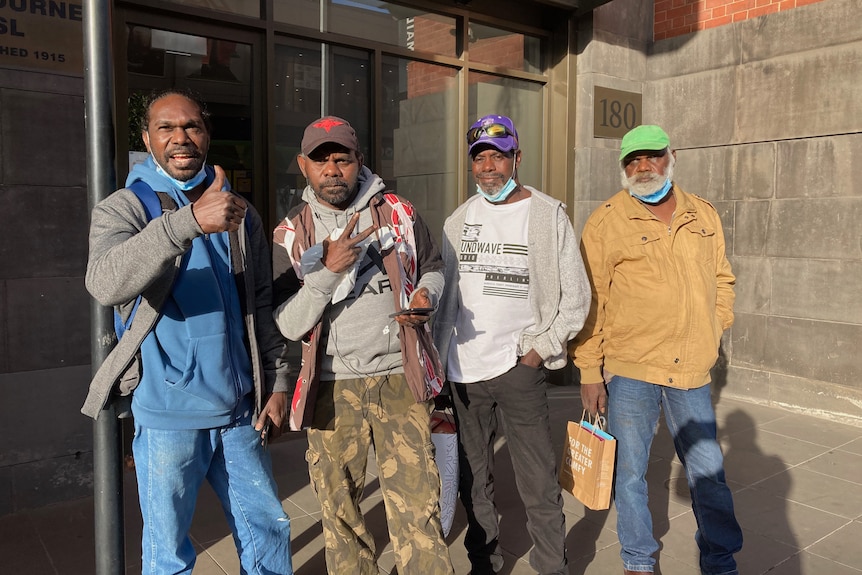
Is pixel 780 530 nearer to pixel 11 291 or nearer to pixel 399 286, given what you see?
pixel 399 286

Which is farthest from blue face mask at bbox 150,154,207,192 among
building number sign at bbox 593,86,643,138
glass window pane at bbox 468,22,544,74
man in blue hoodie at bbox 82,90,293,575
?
building number sign at bbox 593,86,643,138

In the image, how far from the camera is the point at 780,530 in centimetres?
392

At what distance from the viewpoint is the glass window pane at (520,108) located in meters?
6.73

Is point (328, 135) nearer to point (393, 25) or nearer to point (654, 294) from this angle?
point (654, 294)

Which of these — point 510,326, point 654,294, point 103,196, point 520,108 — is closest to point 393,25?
point 520,108

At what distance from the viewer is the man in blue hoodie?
212 centimetres

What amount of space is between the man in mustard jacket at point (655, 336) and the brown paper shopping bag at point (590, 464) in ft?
0.54

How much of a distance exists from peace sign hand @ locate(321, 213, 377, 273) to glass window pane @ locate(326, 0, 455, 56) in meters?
3.65

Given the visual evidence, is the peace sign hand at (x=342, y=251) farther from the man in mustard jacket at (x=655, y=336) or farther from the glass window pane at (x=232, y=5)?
the glass window pane at (x=232, y=5)

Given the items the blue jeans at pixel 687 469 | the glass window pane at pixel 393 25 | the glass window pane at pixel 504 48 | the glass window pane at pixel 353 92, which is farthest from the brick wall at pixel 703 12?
the blue jeans at pixel 687 469

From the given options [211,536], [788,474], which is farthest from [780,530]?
[211,536]

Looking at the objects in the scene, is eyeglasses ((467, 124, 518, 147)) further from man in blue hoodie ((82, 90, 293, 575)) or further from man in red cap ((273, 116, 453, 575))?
man in blue hoodie ((82, 90, 293, 575))

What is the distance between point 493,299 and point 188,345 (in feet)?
4.50

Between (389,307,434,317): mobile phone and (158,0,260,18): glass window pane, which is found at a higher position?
(158,0,260,18): glass window pane
